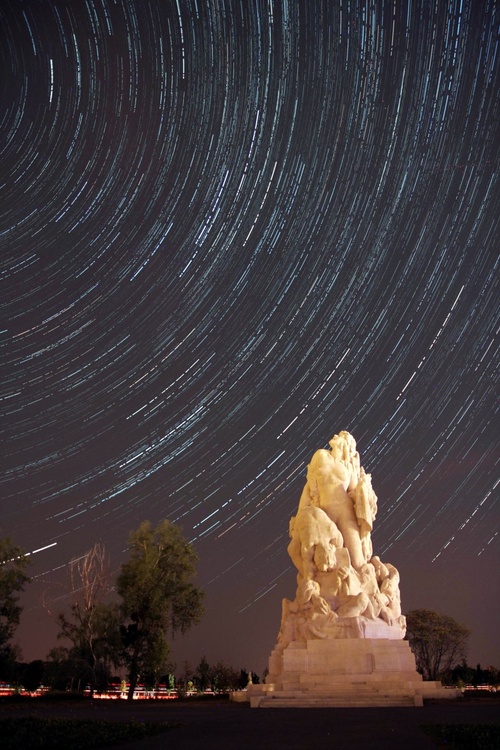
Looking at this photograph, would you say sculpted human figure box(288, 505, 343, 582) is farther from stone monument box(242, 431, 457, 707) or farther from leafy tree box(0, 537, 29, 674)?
leafy tree box(0, 537, 29, 674)

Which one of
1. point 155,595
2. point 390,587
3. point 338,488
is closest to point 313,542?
point 338,488

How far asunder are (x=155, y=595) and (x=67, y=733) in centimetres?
2477

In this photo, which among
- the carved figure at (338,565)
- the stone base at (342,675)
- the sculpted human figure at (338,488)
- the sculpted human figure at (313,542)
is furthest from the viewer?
the sculpted human figure at (338,488)

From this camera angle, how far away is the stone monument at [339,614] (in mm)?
24906

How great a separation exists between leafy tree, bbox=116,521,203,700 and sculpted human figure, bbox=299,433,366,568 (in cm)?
963

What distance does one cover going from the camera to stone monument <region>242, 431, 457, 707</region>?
24906mm

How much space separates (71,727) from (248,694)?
52.7 feet

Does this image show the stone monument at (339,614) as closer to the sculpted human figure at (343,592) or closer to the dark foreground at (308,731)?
the sculpted human figure at (343,592)

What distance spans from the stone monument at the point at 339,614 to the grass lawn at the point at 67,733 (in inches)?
443

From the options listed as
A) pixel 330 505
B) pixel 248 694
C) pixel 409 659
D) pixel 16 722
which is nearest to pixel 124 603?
pixel 248 694

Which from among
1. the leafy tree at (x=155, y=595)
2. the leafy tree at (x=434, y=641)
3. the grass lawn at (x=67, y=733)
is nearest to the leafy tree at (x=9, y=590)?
the leafy tree at (x=155, y=595)

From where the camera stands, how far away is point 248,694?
27625 mm

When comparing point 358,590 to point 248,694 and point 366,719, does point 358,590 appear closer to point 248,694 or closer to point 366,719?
point 248,694

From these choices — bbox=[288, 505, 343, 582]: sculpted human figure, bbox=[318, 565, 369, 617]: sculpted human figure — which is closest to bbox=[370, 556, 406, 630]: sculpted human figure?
bbox=[318, 565, 369, 617]: sculpted human figure
